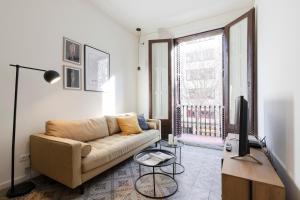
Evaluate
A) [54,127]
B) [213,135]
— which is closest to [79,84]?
[54,127]

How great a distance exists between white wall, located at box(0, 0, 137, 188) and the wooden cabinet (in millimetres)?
2432

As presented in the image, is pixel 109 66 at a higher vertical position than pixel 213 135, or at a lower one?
higher

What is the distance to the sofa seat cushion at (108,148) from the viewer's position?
1.89m

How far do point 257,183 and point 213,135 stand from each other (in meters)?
3.83

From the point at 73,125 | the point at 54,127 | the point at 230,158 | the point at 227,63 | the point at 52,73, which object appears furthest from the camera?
the point at 227,63

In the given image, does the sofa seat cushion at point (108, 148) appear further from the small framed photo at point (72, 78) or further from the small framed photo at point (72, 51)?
the small framed photo at point (72, 51)

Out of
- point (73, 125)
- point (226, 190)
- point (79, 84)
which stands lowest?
point (226, 190)

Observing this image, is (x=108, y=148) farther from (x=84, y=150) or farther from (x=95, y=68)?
(x=95, y=68)

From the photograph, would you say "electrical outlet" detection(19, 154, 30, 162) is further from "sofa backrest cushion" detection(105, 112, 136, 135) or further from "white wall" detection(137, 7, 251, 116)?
"white wall" detection(137, 7, 251, 116)

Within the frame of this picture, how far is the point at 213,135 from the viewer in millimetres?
4711

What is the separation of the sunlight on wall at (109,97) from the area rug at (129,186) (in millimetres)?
1302

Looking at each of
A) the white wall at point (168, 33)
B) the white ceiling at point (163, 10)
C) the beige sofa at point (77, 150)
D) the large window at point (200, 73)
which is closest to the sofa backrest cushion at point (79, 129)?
the beige sofa at point (77, 150)

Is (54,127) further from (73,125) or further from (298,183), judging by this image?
(298,183)

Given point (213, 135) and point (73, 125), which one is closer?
point (73, 125)
